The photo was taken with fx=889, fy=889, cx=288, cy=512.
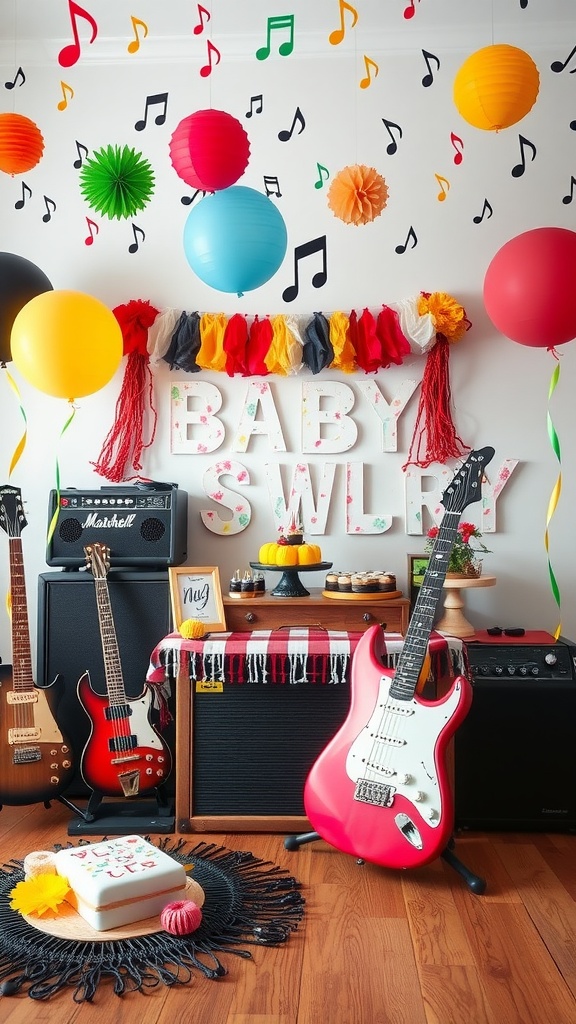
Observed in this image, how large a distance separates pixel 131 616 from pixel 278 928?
1.29 meters

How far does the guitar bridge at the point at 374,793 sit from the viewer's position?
7.79ft

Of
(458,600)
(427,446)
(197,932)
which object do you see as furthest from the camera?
(427,446)

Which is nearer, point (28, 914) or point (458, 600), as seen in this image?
point (28, 914)

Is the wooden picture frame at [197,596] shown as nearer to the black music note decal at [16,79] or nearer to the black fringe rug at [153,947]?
the black fringe rug at [153,947]

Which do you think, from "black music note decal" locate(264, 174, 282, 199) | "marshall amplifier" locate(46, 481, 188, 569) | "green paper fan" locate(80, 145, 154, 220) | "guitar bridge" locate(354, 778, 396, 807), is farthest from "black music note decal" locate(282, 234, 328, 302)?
"guitar bridge" locate(354, 778, 396, 807)

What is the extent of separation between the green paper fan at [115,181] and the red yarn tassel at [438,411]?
3.97ft

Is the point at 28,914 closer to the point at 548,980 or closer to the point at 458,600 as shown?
the point at 548,980

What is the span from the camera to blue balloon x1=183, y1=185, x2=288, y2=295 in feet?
8.30

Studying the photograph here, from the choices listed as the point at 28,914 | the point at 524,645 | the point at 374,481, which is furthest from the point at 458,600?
the point at 28,914

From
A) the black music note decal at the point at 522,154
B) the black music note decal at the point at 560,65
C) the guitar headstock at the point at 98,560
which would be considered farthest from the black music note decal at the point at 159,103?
the guitar headstock at the point at 98,560

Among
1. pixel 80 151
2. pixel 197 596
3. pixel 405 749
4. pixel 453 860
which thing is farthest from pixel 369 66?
pixel 453 860

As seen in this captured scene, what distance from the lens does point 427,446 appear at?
335 centimetres

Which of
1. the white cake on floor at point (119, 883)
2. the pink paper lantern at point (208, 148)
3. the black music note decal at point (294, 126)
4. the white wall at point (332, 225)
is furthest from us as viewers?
the black music note decal at point (294, 126)

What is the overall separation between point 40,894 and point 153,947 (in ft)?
1.03
